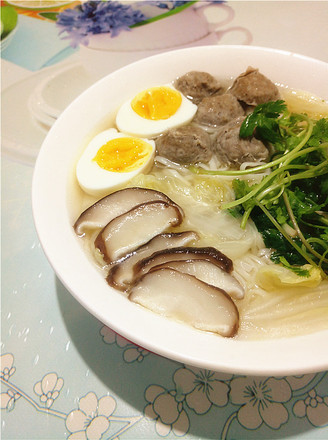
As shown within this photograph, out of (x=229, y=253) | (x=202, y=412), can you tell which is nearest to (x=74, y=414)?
(x=202, y=412)

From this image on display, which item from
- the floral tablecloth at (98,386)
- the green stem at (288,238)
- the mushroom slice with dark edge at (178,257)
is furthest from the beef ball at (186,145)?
the floral tablecloth at (98,386)

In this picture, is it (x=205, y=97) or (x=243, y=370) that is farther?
(x=205, y=97)

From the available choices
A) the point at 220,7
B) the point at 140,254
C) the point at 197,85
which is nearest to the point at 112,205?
the point at 140,254

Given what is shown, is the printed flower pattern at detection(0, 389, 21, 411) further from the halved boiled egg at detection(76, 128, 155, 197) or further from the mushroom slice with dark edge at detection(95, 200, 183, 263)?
the halved boiled egg at detection(76, 128, 155, 197)

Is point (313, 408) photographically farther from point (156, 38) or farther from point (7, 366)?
point (156, 38)

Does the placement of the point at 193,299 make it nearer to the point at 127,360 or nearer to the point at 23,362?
the point at 127,360

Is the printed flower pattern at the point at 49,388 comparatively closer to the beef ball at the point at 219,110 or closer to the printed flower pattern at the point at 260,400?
the printed flower pattern at the point at 260,400
